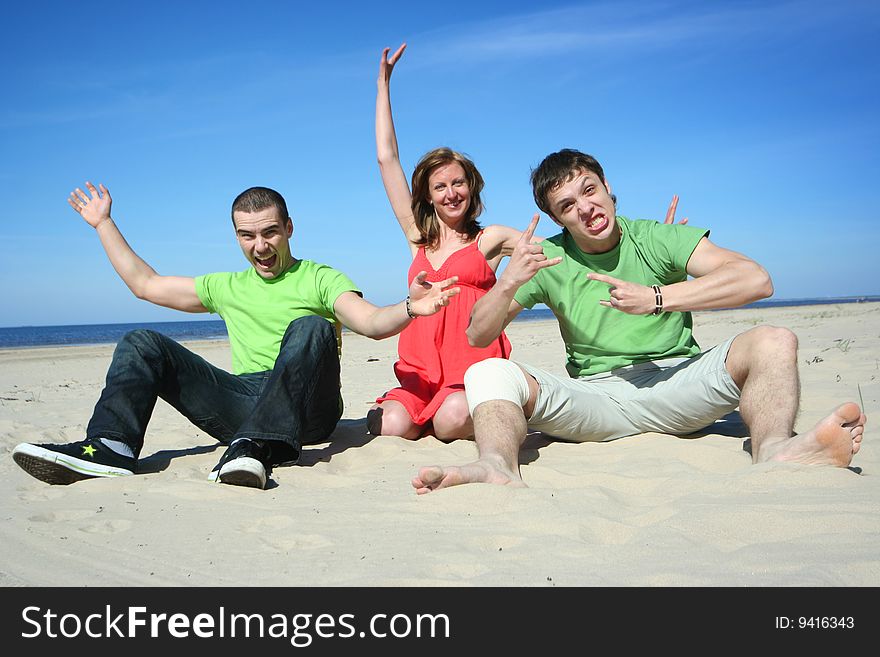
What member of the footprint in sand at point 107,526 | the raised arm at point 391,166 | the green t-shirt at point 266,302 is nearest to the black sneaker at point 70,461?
the footprint in sand at point 107,526

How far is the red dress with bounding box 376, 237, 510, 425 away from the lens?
4.16 meters

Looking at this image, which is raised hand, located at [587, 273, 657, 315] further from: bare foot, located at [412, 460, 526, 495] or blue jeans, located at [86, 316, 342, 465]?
blue jeans, located at [86, 316, 342, 465]

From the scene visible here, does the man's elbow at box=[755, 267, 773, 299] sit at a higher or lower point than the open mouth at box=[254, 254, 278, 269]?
lower

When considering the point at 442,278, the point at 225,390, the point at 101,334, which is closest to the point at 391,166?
the point at 442,278

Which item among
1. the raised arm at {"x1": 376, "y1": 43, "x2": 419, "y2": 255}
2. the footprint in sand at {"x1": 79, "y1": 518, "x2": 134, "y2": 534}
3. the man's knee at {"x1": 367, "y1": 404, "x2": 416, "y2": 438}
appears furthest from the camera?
the raised arm at {"x1": 376, "y1": 43, "x2": 419, "y2": 255}

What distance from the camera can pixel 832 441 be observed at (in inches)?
105

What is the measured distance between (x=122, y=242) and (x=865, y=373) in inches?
202

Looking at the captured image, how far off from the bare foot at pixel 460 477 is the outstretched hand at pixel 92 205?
251 centimetres

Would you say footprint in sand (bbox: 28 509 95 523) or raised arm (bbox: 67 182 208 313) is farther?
raised arm (bbox: 67 182 208 313)

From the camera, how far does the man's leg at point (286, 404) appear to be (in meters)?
3.06

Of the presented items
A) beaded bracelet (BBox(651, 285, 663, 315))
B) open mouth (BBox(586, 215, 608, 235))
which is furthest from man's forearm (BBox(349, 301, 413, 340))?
beaded bracelet (BBox(651, 285, 663, 315))

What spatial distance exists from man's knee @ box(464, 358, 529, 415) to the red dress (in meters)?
0.85
